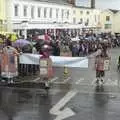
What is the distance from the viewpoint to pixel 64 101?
55.8ft

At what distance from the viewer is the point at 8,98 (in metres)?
17.5

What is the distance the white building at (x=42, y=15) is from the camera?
1775 inches

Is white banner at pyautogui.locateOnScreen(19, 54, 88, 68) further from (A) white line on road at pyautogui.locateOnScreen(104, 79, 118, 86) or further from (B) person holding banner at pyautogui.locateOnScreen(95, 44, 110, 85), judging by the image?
(A) white line on road at pyautogui.locateOnScreen(104, 79, 118, 86)

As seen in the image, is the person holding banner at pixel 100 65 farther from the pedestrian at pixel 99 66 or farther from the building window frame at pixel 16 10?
the building window frame at pixel 16 10

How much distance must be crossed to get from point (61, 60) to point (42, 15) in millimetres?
37311

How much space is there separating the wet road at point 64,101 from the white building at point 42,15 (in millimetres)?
22337

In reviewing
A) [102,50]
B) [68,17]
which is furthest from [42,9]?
[102,50]

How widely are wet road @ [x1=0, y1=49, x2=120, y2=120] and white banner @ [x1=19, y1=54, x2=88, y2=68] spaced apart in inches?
33.3

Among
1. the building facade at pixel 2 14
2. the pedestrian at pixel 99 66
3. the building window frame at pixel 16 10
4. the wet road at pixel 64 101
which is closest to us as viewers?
the wet road at pixel 64 101

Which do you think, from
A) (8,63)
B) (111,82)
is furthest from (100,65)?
(8,63)

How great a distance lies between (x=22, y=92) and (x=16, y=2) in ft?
104

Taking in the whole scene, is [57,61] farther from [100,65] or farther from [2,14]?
[2,14]

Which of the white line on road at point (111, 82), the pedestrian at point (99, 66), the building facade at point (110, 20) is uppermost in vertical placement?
the building facade at point (110, 20)

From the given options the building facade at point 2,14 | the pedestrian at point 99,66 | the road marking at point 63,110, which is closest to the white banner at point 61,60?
the pedestrian at point 99,66
